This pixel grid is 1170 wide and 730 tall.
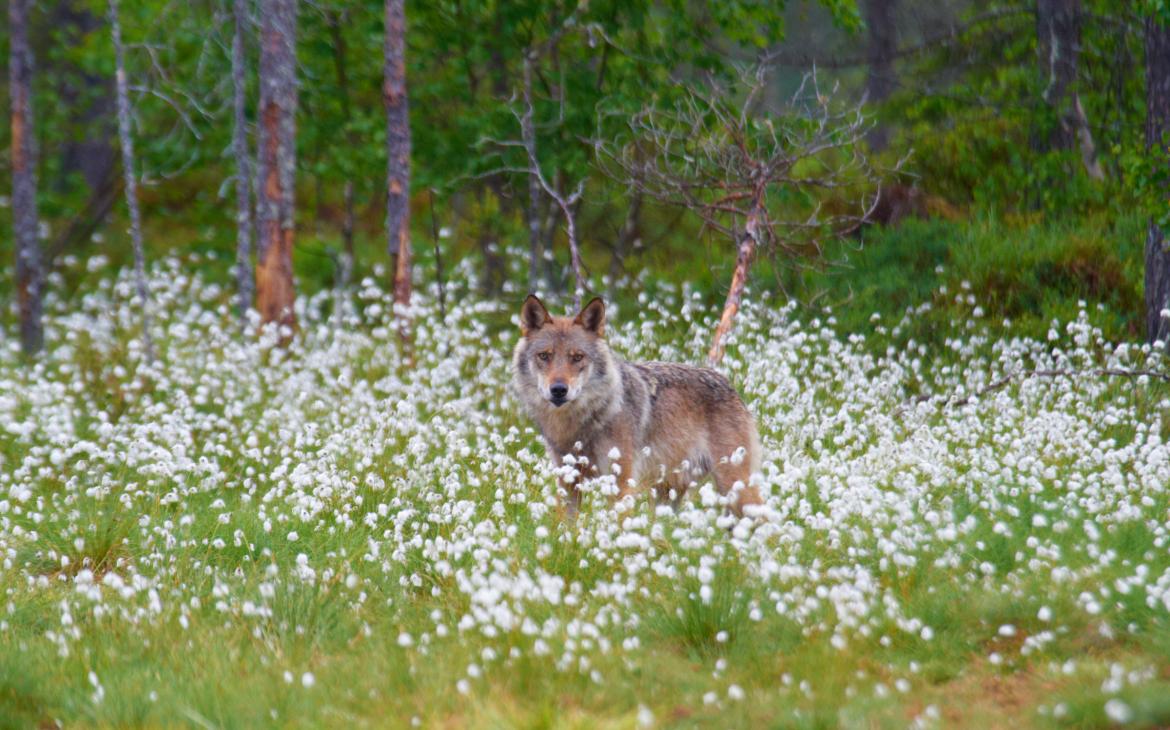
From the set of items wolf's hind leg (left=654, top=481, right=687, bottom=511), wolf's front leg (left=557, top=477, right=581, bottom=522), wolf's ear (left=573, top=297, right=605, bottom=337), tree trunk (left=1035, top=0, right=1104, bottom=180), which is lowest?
wolf's hind leg (left=654, top=481, right=687, bottom=511)

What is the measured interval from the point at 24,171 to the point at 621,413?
42.2 ft

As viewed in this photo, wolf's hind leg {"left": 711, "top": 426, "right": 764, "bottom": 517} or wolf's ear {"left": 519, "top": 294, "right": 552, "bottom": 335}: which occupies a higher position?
wolf's ear {"left": 519, "top": 294, "right": 552, "bottom": 335}

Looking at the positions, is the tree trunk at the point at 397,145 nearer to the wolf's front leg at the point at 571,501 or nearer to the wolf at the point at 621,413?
the wolf at the point at 621,413

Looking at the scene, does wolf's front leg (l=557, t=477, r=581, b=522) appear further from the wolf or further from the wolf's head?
the wolf's head

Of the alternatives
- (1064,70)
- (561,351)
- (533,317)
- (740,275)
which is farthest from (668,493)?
(1064,70)

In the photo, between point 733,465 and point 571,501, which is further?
point 733,465

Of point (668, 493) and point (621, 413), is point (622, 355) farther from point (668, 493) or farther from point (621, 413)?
point (621, 413)

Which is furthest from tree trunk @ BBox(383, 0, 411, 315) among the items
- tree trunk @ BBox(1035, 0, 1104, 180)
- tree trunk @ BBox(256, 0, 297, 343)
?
tree trunk @ BBox(1035, 0, 1104, 180)

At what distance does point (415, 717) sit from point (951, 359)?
28.1ft

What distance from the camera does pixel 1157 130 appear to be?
1062cm

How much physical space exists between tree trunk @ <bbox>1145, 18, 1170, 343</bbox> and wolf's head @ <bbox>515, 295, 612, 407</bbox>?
6.02m

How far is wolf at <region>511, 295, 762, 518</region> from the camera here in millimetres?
7844

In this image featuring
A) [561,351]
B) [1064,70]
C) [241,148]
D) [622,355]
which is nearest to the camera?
[561,351]

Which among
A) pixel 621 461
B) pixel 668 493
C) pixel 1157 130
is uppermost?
pixel 1157 130
